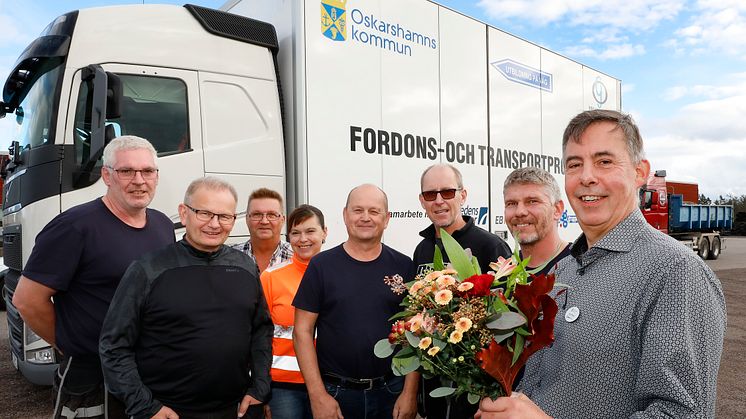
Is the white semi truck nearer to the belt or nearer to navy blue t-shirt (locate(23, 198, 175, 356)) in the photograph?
navy blue t-shirt (locate(23, 198, 175, 356))

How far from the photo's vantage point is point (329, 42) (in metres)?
4.37

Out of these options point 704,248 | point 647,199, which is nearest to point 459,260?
point 647,199

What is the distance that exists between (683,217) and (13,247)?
18.0 metres

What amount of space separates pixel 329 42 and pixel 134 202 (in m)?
2.50

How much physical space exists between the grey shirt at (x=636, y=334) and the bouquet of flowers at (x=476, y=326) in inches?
3.9

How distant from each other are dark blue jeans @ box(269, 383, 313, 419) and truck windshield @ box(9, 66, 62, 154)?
249 cm

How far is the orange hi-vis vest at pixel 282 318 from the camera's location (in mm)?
2613

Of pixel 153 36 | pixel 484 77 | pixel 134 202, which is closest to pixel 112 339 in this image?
pixel 134 202

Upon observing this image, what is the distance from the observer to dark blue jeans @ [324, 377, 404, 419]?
238cm

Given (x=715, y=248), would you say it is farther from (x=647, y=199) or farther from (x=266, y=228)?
(x=266, y=228)

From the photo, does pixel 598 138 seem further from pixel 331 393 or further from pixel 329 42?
pixel 329 42

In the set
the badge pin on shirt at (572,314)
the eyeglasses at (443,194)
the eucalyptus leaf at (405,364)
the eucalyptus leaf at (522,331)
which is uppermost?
the eyeglasses at (443,194)

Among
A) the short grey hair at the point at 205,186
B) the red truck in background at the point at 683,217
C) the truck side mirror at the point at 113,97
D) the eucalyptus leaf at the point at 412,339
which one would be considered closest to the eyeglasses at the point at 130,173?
the short grey hair at the point at 205,186

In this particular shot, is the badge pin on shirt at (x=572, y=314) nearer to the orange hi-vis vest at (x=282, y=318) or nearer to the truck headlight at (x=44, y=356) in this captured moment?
the orange hi-vis vest at (x=282, y=318)
